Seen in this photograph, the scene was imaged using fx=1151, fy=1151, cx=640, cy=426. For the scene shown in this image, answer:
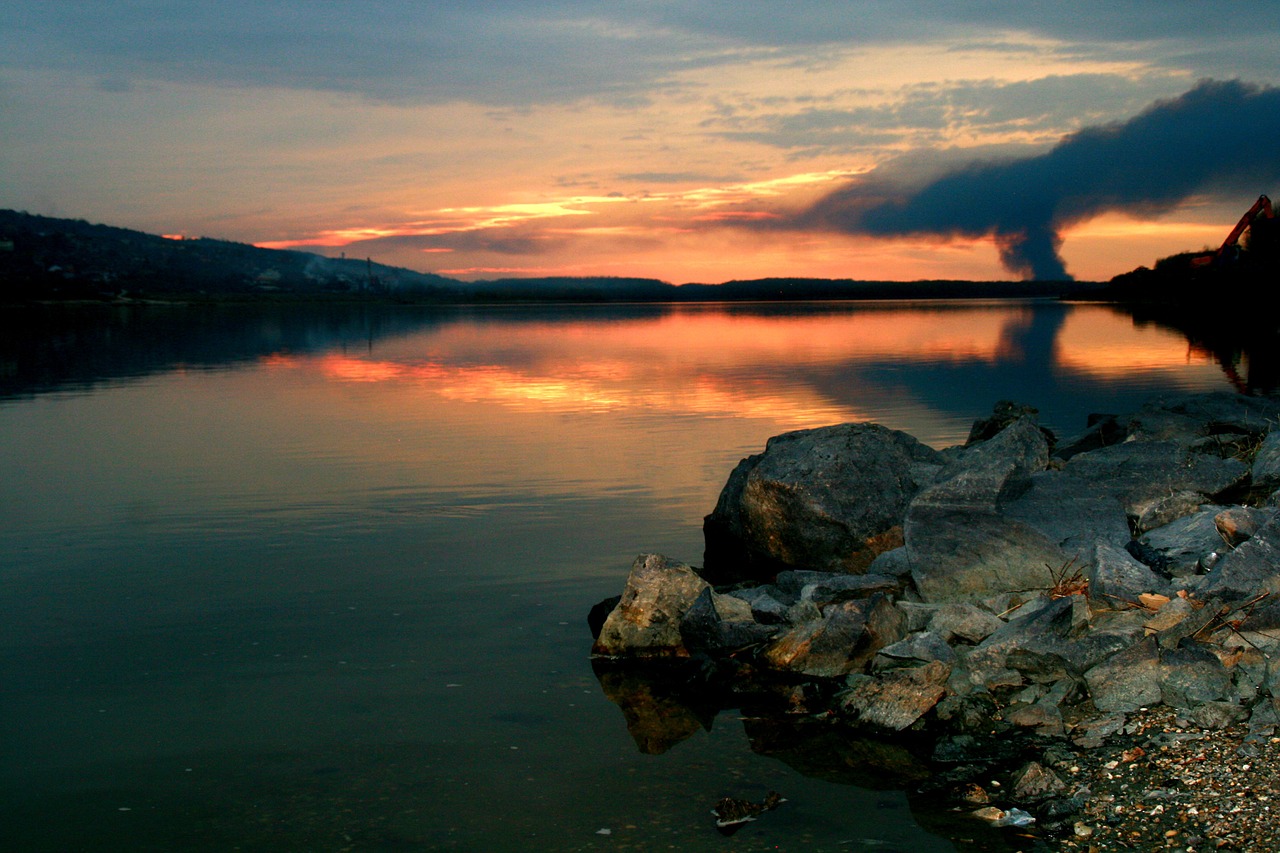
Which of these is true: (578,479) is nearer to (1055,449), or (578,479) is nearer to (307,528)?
(307,528)

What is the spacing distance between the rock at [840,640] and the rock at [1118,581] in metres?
1.81

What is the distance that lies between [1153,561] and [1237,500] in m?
2.72

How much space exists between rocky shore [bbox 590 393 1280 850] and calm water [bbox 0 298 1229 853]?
0.65m

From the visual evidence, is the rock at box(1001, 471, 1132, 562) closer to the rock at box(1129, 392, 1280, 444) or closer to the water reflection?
the rock at box(1129, 392, 1280, 444)

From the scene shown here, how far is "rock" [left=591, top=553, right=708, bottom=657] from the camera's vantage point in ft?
35.3

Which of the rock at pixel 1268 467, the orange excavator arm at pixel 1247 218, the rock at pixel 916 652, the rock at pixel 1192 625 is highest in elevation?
the orange excavator arm at pixel 1247 218

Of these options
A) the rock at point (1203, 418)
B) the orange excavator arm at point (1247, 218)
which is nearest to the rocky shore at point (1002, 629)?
the rock at point (1203, 418)

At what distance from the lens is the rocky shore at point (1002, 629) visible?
7.61m

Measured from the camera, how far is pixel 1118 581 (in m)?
10.4

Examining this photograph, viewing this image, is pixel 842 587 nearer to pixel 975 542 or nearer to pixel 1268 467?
pixel 975 542

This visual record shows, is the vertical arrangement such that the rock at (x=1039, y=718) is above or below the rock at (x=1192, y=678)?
below

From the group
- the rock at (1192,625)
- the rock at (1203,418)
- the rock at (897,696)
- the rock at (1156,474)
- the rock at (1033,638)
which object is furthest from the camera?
the rock at (1203,418)

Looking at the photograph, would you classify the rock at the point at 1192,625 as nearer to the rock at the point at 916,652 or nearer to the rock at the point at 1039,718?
the rock at the point at 1039,718

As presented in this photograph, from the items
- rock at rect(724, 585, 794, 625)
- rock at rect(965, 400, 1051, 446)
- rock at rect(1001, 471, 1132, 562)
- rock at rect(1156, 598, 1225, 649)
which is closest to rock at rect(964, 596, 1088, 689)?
rock at rect(1156, 598, 1225, 649)
